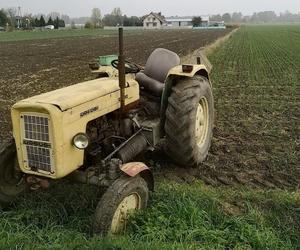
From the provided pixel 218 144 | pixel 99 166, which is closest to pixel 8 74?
pixel 218 144

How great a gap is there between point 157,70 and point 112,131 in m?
1.23

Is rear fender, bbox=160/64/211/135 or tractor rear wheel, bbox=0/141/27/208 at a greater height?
rear fender, bbox=160/64/211/135

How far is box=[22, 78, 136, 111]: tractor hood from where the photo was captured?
3.72 meters

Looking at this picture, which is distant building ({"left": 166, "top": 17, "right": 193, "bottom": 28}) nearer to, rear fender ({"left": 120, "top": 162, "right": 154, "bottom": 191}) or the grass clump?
the grass clump

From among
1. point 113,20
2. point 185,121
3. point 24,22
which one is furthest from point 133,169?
point 113,20

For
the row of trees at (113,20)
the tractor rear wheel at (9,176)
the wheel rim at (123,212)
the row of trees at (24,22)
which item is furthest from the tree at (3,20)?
the wheel rim at (123,212)

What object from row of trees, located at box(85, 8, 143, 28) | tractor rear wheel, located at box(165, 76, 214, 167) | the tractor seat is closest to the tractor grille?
tractor rear wheel, located at box(165, 76, 214, 167)

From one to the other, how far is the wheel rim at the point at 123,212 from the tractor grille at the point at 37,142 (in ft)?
2.20

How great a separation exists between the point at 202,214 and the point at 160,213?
1.24ft

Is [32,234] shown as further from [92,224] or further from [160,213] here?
[160,213]

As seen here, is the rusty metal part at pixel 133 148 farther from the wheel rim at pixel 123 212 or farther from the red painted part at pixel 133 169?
the wheel rim at pixel 123 212

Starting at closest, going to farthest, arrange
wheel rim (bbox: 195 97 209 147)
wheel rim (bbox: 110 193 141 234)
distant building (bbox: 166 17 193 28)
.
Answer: wheel rim (bbox: 110 193 141 234), wheel rim (bbox: 195 97 209 147), distant building (bbox: 166 17 193 28)

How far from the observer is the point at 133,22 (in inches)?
4227

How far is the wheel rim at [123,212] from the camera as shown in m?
3.62
